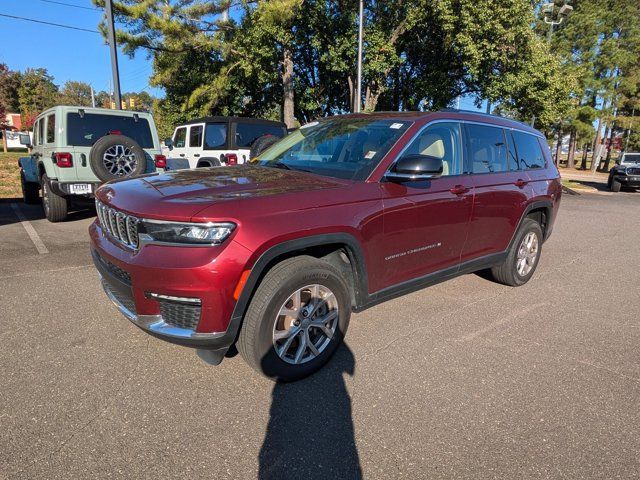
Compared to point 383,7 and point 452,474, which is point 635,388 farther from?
point 383,7

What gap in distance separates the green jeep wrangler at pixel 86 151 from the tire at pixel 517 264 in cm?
528

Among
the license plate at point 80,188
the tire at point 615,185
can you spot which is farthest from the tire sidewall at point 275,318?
the tire at point 615,185

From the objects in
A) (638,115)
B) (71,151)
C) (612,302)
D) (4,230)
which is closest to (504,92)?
(612,302)

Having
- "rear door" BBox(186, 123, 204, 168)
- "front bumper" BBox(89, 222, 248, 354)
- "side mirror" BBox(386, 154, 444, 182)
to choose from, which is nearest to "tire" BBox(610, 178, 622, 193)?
"rear door" BBox(186, 123, 204, 168)

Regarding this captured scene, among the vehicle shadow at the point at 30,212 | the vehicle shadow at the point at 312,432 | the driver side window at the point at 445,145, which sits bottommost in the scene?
the vehicle shadow at the point at 312,432

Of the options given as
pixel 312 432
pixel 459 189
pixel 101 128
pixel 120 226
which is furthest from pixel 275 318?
pixel 101 128

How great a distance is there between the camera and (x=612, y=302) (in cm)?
444

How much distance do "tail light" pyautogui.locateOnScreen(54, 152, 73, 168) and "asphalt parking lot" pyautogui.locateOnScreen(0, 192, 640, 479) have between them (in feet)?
10.2

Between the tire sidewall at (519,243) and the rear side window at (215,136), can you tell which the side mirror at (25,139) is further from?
the tire sidewall at (519,243)

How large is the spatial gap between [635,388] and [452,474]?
5.45 feet

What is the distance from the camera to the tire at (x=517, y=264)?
450 cm

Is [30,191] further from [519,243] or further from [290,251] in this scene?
[519,243]

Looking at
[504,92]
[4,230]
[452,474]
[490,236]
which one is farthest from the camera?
[504,92]

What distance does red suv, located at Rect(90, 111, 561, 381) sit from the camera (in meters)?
2.31
